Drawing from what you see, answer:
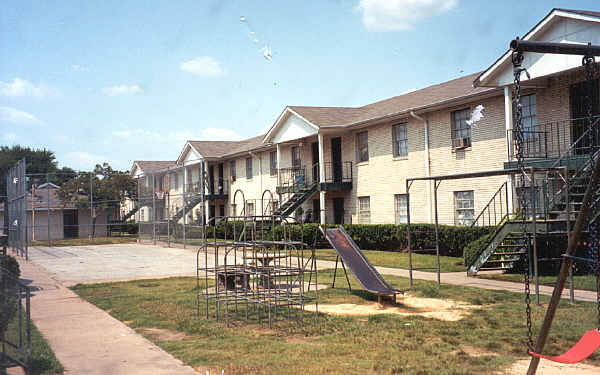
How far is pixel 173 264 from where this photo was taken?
20.2 m

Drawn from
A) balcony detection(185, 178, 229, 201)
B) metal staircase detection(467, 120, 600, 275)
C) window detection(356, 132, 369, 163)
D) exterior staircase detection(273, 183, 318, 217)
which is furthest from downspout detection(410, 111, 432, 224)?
balcony detection(185, 178, 229, 201)

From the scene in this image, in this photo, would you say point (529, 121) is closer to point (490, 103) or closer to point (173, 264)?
point (490, 103)

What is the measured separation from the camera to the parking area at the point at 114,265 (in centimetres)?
1658

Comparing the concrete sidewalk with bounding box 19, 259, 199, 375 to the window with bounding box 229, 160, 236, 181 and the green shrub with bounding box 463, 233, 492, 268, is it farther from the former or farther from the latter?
the window with bounding box 229, 160, 236, 181

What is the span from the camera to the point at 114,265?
2006 cm

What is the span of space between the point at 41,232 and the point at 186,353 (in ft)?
130

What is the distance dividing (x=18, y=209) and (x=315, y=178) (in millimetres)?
14751

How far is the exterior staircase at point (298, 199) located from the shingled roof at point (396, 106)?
3483 mm

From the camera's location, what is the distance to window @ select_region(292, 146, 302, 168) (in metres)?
33.2

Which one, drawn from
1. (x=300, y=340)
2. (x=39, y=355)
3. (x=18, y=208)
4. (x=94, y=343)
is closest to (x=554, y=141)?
(x=300, y=340)

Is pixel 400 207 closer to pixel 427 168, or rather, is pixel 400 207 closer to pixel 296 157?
pixel 427 168

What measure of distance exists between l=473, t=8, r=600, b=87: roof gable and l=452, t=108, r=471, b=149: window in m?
3.55

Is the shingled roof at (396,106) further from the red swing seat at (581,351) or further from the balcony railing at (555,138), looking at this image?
the red swing seat at (581,351)

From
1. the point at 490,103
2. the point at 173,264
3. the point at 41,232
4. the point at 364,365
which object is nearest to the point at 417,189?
the point at 490,103
